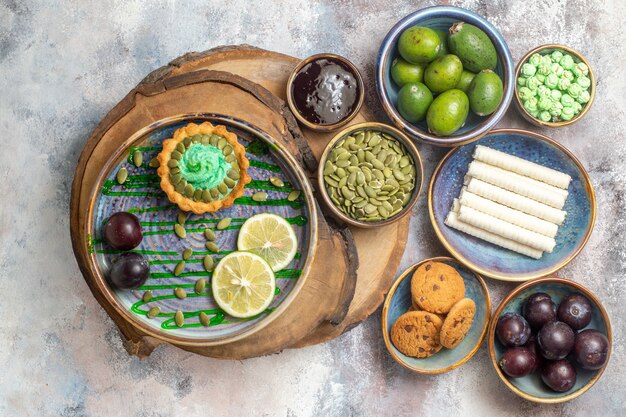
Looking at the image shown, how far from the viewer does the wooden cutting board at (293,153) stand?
10.8ft

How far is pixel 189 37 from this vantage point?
3945mm

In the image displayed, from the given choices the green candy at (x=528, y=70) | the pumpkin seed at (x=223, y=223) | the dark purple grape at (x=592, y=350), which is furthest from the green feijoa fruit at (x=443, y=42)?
the dark purple grape at (x=592, y=350)

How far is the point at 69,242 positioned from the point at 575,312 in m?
2.93

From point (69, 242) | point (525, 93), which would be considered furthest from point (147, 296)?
point (525, 93)

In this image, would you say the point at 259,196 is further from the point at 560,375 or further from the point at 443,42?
the point at 560,375

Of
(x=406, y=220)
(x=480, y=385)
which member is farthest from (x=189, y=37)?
(x=480, y=385)

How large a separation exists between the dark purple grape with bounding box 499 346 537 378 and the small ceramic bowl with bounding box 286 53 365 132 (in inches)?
61.8

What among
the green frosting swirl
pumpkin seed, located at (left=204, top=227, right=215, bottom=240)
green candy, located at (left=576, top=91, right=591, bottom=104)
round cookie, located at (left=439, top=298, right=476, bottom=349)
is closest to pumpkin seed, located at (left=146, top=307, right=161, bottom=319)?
pumpkin seed, located at (left=204, top=227, right=215, bottom=240)

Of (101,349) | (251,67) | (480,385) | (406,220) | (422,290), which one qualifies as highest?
(251,67)

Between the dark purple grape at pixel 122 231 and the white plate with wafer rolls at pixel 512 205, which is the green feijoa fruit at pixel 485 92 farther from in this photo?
the dark purple grape at pixel 122 231

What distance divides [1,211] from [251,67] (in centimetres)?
173

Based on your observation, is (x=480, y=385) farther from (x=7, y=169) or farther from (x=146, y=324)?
(x=7, y=169)

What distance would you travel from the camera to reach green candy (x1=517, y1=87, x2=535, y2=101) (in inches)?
149

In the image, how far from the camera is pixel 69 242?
3867 mm
